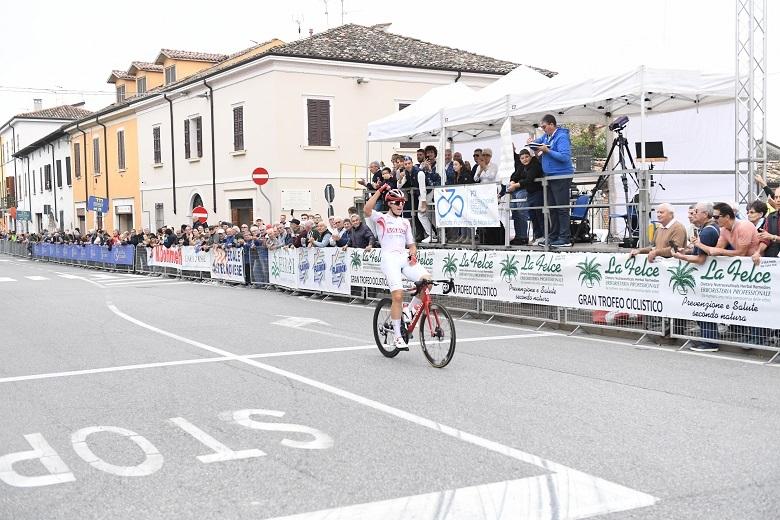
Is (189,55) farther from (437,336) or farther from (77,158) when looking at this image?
(437,336)

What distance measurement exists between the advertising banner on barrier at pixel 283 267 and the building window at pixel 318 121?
10963mm

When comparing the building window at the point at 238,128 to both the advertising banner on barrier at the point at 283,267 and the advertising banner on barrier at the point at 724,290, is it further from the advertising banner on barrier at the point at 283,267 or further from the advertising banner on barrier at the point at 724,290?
the advertising banner on barrier at the point at 724,290

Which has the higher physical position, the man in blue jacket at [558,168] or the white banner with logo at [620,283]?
the man in blue jacket at [558,168]

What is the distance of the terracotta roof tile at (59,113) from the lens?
80.1 m

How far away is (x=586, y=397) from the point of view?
7.59 m

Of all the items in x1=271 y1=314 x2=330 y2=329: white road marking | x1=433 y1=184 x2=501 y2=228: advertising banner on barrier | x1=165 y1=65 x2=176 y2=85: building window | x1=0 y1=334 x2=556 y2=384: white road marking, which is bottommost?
x1=271 y1=314 x2=330 y2=329: white road marking

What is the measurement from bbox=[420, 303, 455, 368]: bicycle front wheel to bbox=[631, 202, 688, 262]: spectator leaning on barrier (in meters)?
3.31

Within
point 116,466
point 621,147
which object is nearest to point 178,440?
point 116,466

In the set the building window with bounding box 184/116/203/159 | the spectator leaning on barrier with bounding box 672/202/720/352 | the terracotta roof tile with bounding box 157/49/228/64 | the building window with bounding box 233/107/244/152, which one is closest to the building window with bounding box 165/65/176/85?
the terracotta roof tile with bounding box 157/49/228/64

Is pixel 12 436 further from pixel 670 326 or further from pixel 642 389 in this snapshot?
pixel 670 326

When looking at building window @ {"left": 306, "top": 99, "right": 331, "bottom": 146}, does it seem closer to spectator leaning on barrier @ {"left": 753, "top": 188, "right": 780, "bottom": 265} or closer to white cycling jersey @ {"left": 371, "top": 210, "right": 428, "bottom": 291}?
white cycling jersey @ {"left": 371, "top": 210, "right": 428, "bottom": 291}

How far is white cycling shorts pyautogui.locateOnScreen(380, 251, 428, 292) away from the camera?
9703mm

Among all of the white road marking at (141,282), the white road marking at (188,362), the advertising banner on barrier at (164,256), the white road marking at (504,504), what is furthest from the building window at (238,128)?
the white road marking at (504,504)

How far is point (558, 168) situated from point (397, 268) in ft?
17.0
